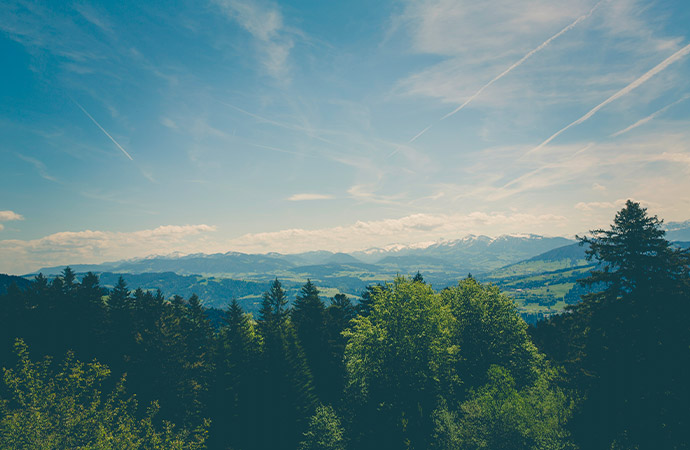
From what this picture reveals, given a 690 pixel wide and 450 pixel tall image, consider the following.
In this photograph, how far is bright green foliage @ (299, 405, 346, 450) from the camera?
3447 centimetres

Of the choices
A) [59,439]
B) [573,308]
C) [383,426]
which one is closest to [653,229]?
[573,308]

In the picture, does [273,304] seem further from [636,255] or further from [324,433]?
[636,255]

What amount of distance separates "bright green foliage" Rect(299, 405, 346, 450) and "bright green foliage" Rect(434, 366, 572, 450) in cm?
1027

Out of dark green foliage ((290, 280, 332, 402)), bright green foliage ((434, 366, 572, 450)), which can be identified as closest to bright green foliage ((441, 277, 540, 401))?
bright green foliage ((434, 366, 572, 450))

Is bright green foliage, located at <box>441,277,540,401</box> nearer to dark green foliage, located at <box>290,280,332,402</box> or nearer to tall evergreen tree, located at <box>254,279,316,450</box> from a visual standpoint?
tall evergreen tree, located at <box>254,279,316,450</box>

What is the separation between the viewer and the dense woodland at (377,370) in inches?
854

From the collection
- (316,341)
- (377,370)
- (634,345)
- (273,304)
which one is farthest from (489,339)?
(273,304)

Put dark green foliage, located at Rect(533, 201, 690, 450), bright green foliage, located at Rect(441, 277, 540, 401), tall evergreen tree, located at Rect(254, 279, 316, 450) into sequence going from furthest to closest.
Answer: tall evergreen tree, located at Rect(254, 279, 316, 450) → bright green foliage, located at Rect(441, 277, 540, 401) → dark green foliage, located at Rect(533, 201, 690, 450)

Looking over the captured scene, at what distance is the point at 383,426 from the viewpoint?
1330 inches

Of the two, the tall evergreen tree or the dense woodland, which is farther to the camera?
the tall evergreen tree

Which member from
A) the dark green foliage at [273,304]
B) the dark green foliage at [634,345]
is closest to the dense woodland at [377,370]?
the dark green foliage at [634,345]

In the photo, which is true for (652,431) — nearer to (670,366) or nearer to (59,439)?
(670,366)

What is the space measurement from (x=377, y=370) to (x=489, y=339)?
46.7 feet

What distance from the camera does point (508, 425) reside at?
1041 inches
